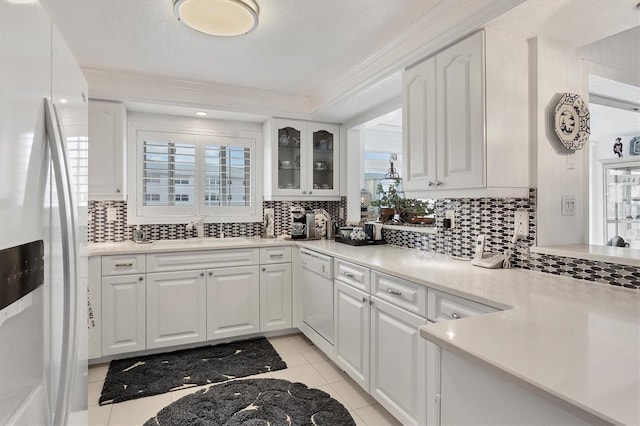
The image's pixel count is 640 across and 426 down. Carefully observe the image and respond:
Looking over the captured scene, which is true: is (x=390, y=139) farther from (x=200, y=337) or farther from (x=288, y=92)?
(x=200, y=337)

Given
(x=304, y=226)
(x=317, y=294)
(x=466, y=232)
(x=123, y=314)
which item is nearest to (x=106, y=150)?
(x=123, y=314)

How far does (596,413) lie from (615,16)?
1882 millimetres

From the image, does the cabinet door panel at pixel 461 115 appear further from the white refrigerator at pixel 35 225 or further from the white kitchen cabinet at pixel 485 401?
the white refrigerator at pixel 35 225

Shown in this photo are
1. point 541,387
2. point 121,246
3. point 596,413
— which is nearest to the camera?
point 596,413

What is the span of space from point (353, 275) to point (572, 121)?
61.3 inches

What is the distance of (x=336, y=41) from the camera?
2.45 metres

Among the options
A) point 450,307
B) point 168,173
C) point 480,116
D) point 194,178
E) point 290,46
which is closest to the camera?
point 450,307

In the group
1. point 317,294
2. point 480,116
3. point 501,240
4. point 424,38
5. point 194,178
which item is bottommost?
point 317,294

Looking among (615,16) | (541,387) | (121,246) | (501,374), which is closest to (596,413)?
(541,387)

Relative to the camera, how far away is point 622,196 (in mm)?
3830

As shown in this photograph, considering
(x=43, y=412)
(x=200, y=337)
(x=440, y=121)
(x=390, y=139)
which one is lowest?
(x=200, y=337)

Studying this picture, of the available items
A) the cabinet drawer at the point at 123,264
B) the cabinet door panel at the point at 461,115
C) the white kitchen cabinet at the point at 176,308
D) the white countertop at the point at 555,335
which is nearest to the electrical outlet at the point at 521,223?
the white countertop at the point at 555,335

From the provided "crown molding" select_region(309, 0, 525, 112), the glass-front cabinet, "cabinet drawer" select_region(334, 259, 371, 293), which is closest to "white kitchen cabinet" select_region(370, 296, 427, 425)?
"cabinet drawer" select_region(334, 259, 371, 293)

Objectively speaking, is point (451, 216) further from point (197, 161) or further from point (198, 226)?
point (197, 161)
